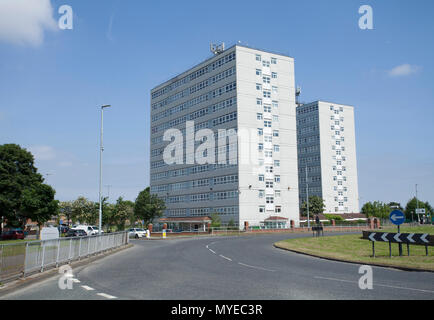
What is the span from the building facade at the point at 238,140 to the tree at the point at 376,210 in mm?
55729

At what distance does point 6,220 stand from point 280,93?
179 feet

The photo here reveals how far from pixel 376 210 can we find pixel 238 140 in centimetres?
7107

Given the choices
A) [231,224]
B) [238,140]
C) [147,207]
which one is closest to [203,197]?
[147,207]

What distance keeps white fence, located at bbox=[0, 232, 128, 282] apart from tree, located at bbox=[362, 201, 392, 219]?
11742 cm

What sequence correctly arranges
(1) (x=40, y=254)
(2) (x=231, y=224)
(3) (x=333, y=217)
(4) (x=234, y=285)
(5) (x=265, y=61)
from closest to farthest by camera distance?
(4) (x=234, y=285), (1) (x=40, y=254), (2) (x=231, y=224), (5) (x=265, y=61), (3) (x=333, y=217)

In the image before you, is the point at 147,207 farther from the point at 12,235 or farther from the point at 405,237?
the point at 405,237

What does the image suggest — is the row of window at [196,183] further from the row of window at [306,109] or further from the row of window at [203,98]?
the row of window at [306,109]

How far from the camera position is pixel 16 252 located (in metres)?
12.5

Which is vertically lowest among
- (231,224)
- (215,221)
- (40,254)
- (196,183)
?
(231,224)

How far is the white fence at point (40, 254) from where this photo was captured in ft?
39.5

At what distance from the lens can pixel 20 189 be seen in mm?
59156
